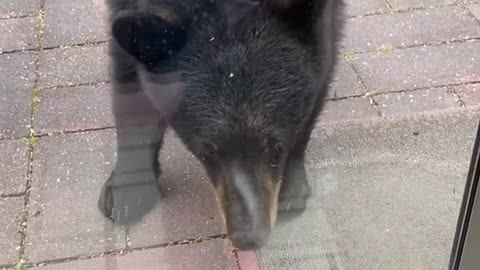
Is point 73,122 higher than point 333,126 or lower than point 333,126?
higher

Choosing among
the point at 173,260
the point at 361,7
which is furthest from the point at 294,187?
the point at 361,7

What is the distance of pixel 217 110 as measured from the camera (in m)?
1.29

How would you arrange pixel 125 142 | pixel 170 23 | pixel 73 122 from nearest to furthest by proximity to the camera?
pixel 170 23 < pixel 73 122 < pixel 125 142

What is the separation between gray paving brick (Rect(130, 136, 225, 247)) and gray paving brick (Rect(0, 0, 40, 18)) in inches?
15.0

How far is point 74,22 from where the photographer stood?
125cm

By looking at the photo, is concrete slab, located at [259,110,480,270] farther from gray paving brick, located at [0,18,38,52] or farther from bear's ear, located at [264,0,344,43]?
gray paving brick, located at [0,18,38,52]

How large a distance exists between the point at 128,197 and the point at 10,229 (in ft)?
0.86

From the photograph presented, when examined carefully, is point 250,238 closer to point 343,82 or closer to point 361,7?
point 343,82

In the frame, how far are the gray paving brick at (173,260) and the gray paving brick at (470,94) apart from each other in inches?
21.2

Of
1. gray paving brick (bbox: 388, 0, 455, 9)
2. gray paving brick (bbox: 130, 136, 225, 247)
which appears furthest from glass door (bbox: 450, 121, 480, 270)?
gray paving brick (bbox: 130, 136, 225, 247)

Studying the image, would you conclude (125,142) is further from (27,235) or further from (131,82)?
(27,235)

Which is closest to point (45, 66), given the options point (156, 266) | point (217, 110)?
point (217, 110)

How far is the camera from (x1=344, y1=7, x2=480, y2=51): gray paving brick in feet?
4.19

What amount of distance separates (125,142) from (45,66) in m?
0.27
